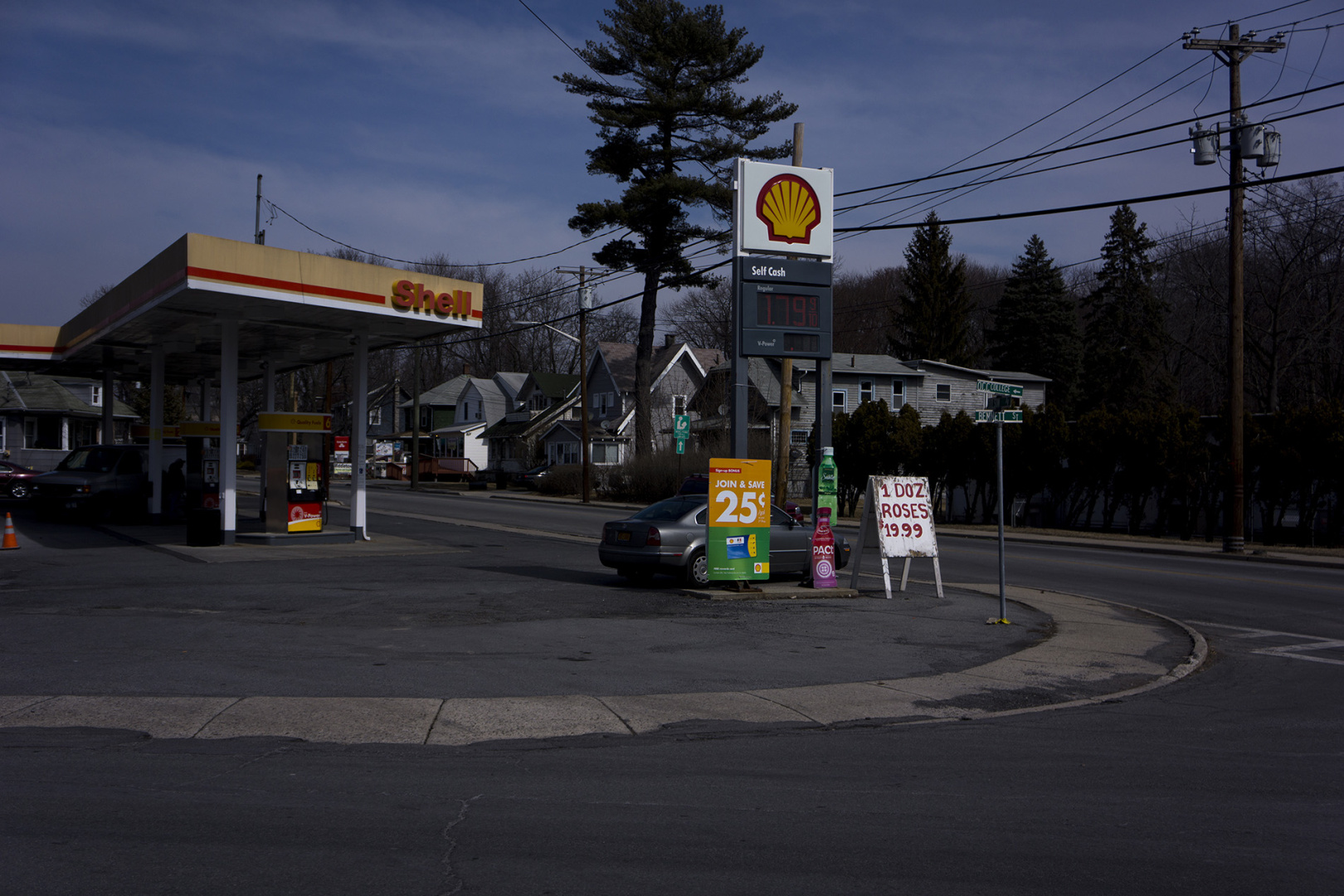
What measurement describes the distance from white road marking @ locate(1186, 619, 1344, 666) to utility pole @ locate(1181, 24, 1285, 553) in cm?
1372

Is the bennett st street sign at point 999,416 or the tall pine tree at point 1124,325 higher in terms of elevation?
the tall pine tree at point 1124,325

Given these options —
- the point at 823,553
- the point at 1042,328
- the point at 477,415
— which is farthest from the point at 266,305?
the point at 477,415

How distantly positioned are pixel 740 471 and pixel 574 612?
318cm

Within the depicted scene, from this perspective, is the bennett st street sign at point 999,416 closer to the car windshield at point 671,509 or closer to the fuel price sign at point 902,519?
the fuel price sign at point 902,519

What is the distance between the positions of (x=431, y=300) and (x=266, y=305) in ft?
10.2

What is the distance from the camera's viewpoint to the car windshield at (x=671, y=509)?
15477 millimetres

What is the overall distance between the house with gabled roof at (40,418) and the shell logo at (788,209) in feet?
132

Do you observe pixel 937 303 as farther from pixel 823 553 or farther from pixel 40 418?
pixel 823 553

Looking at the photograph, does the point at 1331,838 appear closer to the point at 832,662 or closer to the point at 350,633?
the point at 832,662

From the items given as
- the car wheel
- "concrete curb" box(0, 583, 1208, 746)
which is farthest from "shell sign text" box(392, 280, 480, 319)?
"concrete curb" box(0, 583, 1208, 746)

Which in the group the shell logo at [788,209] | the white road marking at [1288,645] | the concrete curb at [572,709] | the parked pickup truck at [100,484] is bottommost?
the white road marking at [1288,645]

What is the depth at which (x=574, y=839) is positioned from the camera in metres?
5.05

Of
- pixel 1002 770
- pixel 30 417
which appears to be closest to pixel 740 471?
pixel 1002 770

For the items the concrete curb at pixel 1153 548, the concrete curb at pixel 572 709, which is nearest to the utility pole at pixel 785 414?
the concrete curb at pixel 1153 548
